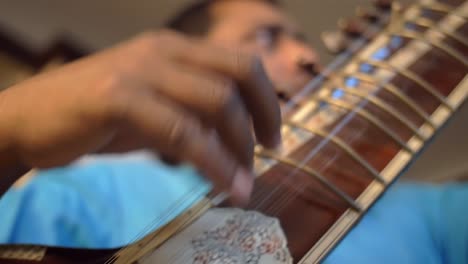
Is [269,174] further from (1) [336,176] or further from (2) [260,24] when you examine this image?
(2) [260,24]

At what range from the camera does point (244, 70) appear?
34 centimetres

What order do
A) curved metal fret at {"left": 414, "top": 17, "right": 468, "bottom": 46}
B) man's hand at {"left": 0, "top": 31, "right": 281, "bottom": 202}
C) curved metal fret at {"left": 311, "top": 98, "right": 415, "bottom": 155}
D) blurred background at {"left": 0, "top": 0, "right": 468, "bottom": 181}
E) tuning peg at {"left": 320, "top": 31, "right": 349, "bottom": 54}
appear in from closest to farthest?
man's hand at {"left": 0, "top": 31, "right": 281, "bottom": 202}, curved metal fret at {"left": 311, "top": 98, "right": 415, "bottom": 155}, curved metal fret at {"left": 414, "top": 17, "right": 468, "bottom": 46}, tuning peg at {"left": 320, "top": 31, "right": 349, "bottom": 54}, blurred background at {"left": 0, "top": 0, "right": 468, "bottom": 181}

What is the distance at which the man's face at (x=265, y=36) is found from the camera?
912mm

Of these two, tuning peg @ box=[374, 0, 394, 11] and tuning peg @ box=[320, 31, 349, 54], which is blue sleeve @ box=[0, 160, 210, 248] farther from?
tuning peg @ box=[374, 0, 394, 11]

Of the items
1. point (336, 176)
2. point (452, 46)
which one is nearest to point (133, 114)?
point (336, 176)

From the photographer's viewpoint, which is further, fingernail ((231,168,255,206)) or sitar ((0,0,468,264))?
sitar ((0,0,468,264))

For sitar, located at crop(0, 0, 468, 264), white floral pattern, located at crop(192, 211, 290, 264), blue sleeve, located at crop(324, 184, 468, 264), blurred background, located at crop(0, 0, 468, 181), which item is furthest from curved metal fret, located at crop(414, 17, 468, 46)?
blurred background, located at crop(0, 0, 468, 181)

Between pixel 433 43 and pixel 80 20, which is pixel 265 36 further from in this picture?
pixel 80 20

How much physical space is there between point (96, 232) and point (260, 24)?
0.60m

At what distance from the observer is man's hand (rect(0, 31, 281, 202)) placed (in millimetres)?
312

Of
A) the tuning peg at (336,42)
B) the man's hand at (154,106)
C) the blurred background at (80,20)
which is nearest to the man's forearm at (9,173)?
the man's hand at (154,106)

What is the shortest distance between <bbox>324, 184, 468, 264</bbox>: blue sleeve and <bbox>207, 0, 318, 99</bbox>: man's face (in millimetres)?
301

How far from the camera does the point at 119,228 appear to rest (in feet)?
2.10

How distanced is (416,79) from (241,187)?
372 millimetres
